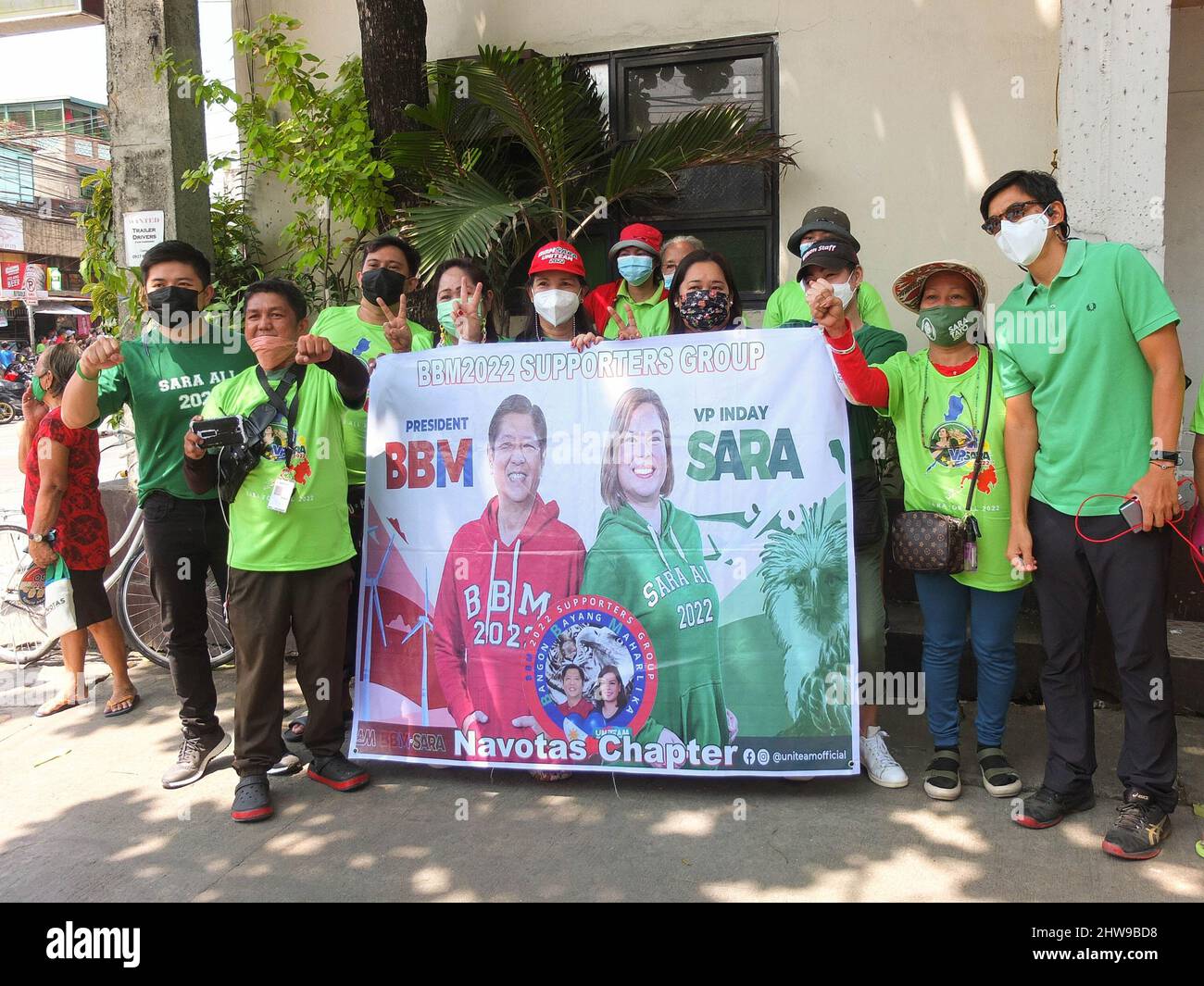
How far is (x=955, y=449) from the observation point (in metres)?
3.68

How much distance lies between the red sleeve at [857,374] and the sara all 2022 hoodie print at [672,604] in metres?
0.77

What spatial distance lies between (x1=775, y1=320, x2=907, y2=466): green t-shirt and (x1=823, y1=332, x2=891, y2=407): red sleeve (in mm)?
148

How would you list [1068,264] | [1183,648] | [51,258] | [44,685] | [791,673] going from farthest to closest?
[51,258], [44,685], [1183,648], [791,673], [1068,264]

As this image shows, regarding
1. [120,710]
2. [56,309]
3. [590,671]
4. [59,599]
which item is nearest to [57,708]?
[120,710]

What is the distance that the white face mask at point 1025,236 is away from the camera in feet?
11.0

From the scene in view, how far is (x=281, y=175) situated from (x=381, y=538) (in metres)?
3.51

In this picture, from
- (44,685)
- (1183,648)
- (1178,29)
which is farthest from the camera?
(1178,29)

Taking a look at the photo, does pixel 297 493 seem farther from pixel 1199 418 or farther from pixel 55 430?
pixel 1199 418

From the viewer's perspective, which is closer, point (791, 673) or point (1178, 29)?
point (791, 673)

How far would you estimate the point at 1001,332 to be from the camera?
348cm

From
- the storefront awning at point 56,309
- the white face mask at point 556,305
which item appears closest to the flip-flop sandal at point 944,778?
the white face mask at point 556,305

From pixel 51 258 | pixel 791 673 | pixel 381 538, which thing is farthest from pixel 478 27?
pixel 51 258

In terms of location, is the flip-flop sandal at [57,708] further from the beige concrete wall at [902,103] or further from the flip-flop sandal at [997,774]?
the beige concrete wall at [902,103]

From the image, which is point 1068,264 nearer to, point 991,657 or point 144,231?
point 991,657
